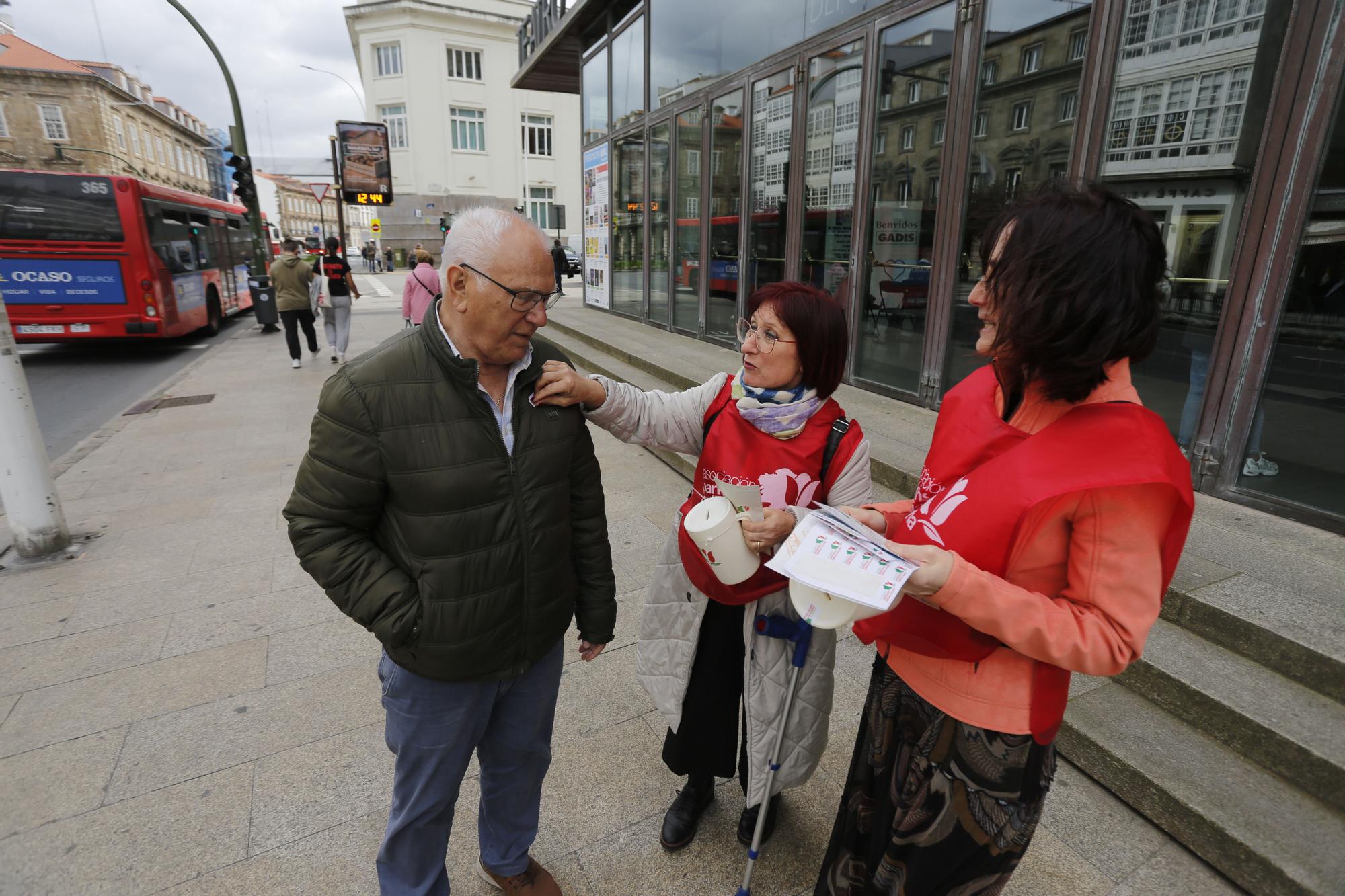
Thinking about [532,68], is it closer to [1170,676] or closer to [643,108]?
[643,108]

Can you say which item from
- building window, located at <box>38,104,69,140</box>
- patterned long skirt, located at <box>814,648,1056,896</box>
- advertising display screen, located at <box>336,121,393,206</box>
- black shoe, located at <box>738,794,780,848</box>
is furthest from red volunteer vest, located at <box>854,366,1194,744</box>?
building window, located at <box>38,104,69,140</box>

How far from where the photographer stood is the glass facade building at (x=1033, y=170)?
3512 millimetres

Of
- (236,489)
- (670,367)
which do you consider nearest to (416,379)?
(236,489)

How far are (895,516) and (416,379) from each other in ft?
3.89

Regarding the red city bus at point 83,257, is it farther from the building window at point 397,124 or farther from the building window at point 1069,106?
the building window at point 397,124

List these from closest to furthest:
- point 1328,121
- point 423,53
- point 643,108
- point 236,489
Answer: point 1328,121
point 236,489
point 643,108
point 423,53

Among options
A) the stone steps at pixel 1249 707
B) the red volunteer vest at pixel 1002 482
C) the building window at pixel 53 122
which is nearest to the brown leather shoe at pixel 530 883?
the red volunteer vest at pixel 1002 482

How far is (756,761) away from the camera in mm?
1946

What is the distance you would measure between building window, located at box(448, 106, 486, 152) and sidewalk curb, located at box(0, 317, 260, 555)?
34685 mm

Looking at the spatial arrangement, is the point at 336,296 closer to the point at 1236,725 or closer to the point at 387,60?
the point at 1236,725

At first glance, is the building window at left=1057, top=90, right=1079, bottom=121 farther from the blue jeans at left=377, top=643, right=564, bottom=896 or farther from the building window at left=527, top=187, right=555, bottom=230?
the building window at left=527, top=187, right=555, bottom=230

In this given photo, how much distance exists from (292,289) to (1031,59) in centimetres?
970

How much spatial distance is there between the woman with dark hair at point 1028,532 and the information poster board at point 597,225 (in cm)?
1263

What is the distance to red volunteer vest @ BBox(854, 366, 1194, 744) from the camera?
43.1 inches
